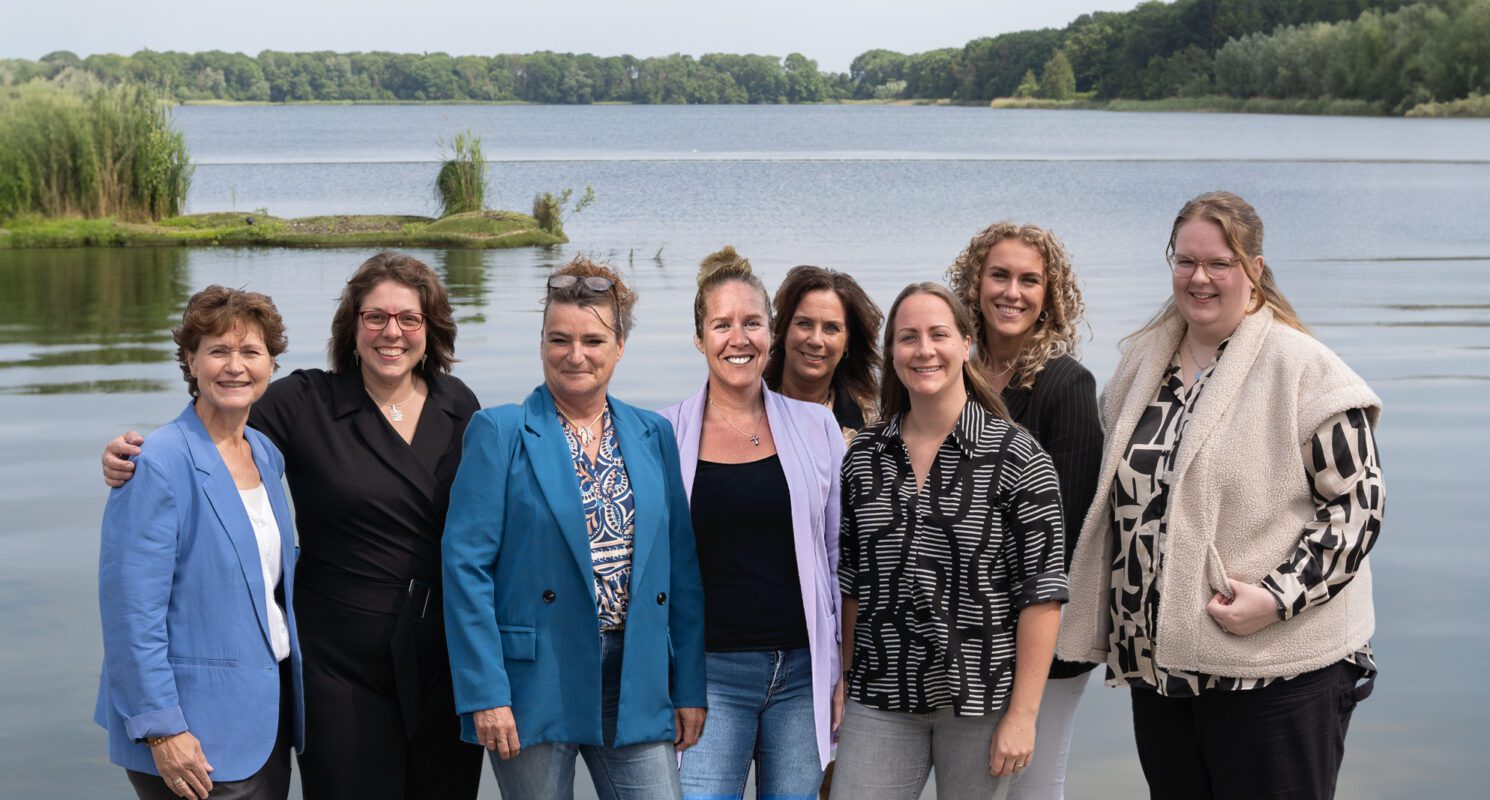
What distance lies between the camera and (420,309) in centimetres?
394

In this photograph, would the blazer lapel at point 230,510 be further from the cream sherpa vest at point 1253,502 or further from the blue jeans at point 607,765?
the cream sherpa vest at point 1253,502

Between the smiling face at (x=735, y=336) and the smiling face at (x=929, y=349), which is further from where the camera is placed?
the smiling face at (x=735, y=336)

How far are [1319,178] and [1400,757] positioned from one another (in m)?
41.7

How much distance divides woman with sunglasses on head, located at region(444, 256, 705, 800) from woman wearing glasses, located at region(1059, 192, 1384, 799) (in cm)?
119

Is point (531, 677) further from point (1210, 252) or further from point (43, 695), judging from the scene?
point (43, 695)

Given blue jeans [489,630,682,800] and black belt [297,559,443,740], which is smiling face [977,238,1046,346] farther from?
black belt [297,559,443,740]

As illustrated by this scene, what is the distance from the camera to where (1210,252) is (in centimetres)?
379

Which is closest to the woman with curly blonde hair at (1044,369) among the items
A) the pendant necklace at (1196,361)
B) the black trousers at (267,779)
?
the pendant necklace at (1196,361)

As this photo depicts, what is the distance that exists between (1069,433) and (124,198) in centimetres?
2546

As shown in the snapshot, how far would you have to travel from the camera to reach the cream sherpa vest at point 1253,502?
3.64 m

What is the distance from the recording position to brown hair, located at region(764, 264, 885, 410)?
4625 mm

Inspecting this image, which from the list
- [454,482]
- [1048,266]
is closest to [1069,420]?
[1048,266]

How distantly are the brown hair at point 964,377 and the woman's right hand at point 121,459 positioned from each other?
1.84 m

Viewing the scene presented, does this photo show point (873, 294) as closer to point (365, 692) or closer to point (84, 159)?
point (84, 159)
